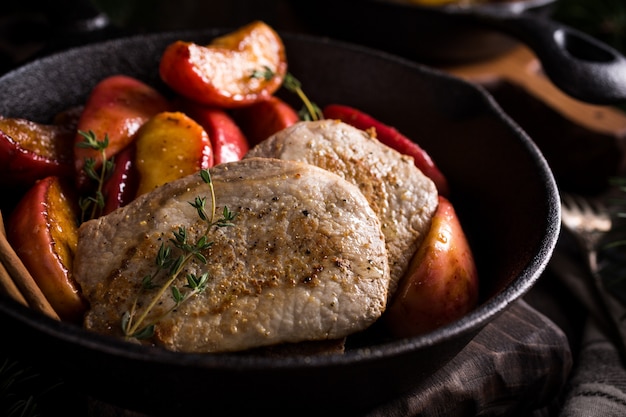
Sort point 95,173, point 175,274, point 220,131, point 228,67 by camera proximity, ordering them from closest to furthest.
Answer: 1. point 175,274
2. point 95,173
3. point 220,131
4. point 228,67

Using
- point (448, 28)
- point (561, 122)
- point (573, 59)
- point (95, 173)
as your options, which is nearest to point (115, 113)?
point (95, 173)

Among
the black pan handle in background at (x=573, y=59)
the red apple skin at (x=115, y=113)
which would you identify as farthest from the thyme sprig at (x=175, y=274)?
the black pan handle in background at (x=573, y=59)

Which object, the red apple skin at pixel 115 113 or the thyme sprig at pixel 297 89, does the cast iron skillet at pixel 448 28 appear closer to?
the thyme sprig at pixel 297 89

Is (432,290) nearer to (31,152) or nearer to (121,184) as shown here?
(121,184)

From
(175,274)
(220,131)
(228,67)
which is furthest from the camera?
(228,67)

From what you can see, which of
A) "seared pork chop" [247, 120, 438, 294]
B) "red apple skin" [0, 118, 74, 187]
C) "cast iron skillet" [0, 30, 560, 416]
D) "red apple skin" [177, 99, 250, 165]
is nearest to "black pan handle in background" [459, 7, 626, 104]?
"cast iron skillet" [0, 30, 560, 416]

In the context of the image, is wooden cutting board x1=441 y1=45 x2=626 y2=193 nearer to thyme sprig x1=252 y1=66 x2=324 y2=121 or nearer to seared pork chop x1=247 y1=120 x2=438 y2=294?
thyme sprig x1=252 y1=66 x2=324 y2=121
